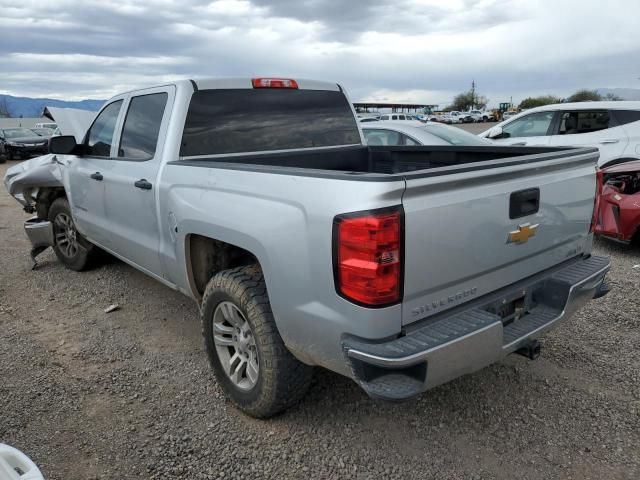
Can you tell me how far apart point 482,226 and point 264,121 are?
2.05 m

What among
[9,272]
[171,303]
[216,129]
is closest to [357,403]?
[216,129]

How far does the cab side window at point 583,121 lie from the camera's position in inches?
337

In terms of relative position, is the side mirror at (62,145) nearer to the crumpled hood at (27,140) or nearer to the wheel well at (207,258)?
the wheel well at (207,258)

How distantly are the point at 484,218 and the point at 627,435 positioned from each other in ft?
4.97

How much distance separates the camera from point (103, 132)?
459cm

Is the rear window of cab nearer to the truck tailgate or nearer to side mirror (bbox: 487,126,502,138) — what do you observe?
the truck tailgate

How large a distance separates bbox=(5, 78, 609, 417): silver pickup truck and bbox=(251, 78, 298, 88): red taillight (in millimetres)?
17

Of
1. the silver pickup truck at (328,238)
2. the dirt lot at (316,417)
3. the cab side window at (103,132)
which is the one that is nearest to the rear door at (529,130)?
the dirt lot at (316,417)

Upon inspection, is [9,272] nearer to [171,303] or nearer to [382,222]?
[171,303]

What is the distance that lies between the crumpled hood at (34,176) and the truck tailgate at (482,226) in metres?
4.63

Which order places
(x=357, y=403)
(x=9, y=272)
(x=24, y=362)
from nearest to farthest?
(x=357, y=403), (x=24, y=362), (x=9, y=272)

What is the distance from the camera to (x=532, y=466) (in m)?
2.56

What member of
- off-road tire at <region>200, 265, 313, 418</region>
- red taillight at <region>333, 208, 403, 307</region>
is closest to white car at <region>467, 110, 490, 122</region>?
off-road tire at <region>200, 265, 313, 418</region>

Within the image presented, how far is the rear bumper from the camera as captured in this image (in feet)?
7.00
